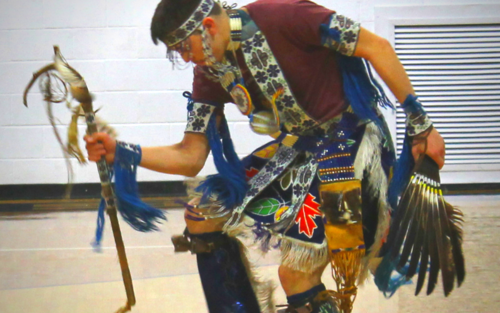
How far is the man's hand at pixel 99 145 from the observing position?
131 cm

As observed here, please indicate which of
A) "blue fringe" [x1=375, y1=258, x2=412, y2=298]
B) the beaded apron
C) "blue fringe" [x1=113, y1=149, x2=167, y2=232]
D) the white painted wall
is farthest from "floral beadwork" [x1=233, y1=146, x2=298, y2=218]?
the white painted wall

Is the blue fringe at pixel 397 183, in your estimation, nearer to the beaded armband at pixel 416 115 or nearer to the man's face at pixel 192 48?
the beaded armband at pixel 416 115

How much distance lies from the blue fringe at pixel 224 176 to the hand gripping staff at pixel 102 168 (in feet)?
0.51

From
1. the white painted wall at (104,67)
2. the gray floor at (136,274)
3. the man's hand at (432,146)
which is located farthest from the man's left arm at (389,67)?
the white painted wall at (104,67)

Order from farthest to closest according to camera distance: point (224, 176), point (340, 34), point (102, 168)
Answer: point (224, 176)
point (102, 168)
point (340, 34)

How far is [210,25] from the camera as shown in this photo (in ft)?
4.25

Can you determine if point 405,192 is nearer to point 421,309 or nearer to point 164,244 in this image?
point 421,309

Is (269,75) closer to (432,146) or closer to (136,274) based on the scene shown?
(432,146)

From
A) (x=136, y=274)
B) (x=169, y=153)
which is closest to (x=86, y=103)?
(x=169, y=153)

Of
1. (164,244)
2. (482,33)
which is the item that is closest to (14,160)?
(164,244)

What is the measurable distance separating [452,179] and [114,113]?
8.52 ft

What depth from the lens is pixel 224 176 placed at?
4.79 feet

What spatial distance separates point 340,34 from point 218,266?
0.64 m

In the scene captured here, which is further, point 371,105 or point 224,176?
point 224,176
